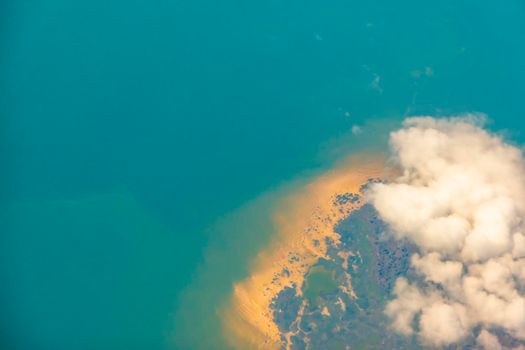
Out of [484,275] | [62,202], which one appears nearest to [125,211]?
[62,202]

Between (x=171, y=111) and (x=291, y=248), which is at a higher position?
(x=171, y=111)

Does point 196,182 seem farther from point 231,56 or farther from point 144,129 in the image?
point 231,56

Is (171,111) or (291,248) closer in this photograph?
(291,248)

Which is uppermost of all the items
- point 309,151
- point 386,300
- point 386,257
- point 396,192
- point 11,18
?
point 11,18
